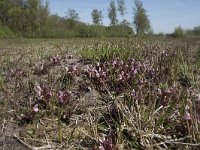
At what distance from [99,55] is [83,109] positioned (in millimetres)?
2929

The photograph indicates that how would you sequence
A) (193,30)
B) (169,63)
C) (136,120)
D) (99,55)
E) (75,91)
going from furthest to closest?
(193,30) → (99,55) → (169,63) → (75,91) → (136,120)

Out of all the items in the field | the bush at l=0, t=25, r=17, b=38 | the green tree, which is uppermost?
the green tree

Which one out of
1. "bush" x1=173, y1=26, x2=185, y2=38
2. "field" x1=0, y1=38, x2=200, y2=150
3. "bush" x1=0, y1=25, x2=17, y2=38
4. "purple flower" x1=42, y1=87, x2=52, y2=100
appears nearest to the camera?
"field" x1=0, y1=38, x2=200, y2=150

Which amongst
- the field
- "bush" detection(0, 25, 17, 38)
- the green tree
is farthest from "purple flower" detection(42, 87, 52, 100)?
"bush" detection(0, 25, 17, 38)

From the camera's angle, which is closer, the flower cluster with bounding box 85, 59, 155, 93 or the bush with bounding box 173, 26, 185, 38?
the flower cluster with bounding box 85, 59, 155, 93

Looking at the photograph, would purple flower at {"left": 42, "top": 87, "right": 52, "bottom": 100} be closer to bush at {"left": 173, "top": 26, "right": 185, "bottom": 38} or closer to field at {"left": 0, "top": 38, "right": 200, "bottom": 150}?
field at {"left": 0, "top": 38, "right": 200, "bottom": 150}

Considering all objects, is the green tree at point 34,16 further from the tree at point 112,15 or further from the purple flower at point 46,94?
the purple flower at point 46,94

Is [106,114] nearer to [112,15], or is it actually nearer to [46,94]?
[46,94]

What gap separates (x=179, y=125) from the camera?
3287 millimetres

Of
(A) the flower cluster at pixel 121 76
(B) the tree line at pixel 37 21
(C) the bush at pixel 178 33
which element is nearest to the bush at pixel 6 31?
(B) the tree line at pixel 37 21

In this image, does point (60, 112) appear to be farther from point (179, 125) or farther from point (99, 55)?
point (99, 55)

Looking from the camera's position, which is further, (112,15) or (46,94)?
(112,15)

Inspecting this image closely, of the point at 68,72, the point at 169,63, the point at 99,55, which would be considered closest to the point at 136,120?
the point at 68,72

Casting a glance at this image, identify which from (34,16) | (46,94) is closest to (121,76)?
(46,94)
